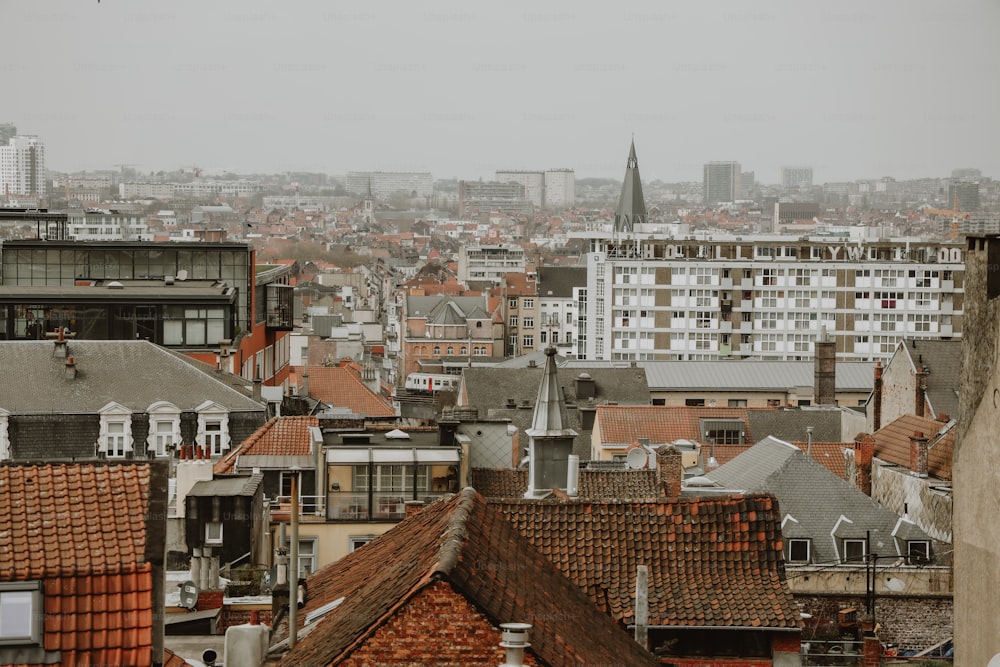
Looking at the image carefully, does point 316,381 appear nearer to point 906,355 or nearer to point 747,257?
point 906,355

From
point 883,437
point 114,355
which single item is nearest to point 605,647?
point 114,355

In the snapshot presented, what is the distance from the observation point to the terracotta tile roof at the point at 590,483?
18.0 metres

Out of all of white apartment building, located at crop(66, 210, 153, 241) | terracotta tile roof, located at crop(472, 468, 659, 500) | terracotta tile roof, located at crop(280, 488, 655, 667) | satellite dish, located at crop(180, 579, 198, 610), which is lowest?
terracotta tile roof, located at crop(472, 468, 659, 500)

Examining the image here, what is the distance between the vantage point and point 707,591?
36.4 feet

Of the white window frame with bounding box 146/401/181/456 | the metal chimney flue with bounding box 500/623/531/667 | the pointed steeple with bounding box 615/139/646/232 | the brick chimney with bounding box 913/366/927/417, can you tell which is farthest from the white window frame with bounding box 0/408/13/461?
the pointed steeple with bounding box 615/139/646/232

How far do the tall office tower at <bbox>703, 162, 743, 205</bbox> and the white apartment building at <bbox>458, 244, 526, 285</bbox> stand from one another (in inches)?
2407

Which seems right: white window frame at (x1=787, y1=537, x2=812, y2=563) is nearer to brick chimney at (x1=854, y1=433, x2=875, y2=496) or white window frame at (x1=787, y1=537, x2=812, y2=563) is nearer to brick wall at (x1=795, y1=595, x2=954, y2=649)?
brick wall at (x1=795, y1=595, x2=954, y2=649)

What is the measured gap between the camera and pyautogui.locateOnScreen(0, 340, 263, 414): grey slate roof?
2494 cm

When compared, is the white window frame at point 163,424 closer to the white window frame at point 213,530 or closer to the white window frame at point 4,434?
the white window frame at point 4,434

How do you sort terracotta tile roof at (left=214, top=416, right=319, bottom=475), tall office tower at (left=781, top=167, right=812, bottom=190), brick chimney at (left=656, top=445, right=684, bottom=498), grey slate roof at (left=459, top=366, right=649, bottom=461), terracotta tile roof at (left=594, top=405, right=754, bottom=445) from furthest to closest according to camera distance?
1. tall office tower at (left=781, top=167, right=812, bottom=190)
2. grey slate roof at (left=459, top=366, right=649, bottom=461)
3. terracotta tile roof at (left=594, top=405, right=754, bottom=445)
4. terracotta tile roof at (left=214, top=416, right=319, bottom=475)
5. brick chimney at (left=656, top=445, right=684, bottom=498)

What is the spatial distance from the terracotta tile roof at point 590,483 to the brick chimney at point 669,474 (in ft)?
0.27

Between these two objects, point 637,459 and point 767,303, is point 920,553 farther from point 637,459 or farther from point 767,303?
point 767,303

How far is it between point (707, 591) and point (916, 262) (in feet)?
223

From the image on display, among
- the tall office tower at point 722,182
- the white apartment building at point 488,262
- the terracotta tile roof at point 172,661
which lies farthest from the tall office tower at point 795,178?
the terracotta tile roof at point 172,661
